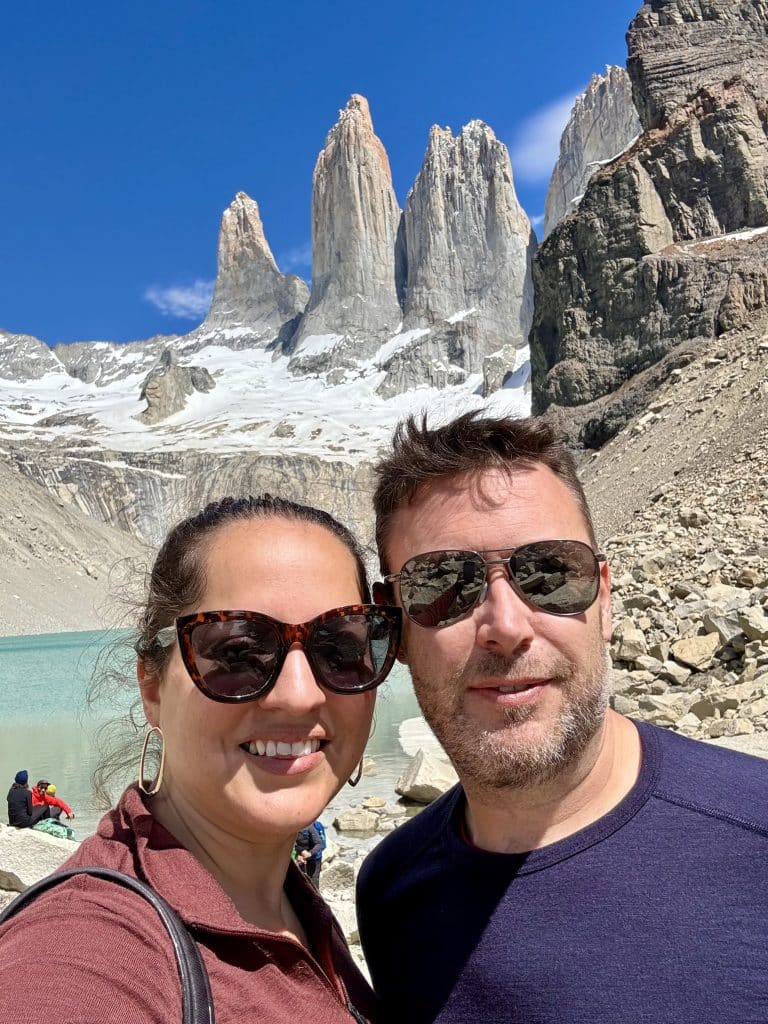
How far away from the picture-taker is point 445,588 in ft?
7.21

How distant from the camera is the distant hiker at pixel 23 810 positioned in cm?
1018

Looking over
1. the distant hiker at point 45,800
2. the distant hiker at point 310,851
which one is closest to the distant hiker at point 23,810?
the distant hiker at point 45,800

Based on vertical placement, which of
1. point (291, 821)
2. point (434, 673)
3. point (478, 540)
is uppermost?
point (478, 540)

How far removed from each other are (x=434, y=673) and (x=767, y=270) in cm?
4376

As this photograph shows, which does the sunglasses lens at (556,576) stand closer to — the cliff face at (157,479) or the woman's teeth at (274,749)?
the woman's teeth at (274,749)

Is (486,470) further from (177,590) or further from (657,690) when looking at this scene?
(657,690)

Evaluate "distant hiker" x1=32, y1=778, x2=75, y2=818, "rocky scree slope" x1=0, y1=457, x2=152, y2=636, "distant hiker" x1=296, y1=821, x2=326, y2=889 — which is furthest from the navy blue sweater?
"rocky scree slope" x1=0, y1=457, x2=152, y2=636

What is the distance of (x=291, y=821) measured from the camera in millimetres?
1917

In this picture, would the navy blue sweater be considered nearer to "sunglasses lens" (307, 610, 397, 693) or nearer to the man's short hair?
"sunglasses lens" (307, 610, 397, 693)

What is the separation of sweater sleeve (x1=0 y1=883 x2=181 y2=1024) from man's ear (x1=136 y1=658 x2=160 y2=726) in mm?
658

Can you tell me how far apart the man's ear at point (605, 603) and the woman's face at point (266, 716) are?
2.26 ft

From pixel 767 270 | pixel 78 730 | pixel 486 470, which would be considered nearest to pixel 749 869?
pixel 486 470

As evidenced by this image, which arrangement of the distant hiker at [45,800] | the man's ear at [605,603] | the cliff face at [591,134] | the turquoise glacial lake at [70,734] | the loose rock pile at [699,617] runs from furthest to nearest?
the cliff face at [591,134] → the turquoise glacial lake at [70,734] → the distant hiker at [45,800] → the loose rock pile at [699,617] → the man's ear at [605,603]

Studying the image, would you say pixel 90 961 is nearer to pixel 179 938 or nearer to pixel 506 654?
pixel 179 938
